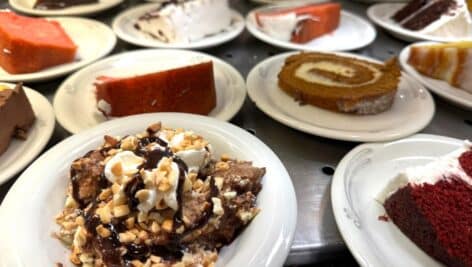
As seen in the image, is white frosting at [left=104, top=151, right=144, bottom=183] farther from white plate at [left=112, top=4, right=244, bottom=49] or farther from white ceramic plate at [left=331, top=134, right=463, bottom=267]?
white plate at [left=112, top=4, right=244, bottom=49]

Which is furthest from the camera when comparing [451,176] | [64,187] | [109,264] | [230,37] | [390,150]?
[230,37]

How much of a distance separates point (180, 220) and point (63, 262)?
19cm

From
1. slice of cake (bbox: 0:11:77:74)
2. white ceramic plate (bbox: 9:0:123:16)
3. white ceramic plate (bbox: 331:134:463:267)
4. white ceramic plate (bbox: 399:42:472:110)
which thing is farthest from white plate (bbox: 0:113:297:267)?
white ceramic plate (bbox: 9:0:123:16)

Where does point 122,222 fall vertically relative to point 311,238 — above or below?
above

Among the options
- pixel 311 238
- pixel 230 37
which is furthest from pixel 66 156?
pixel 230 37

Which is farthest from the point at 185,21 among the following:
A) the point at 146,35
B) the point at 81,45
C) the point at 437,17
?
the point at 437,17

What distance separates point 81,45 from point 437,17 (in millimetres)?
1344

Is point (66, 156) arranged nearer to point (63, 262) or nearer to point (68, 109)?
point (63, 262)

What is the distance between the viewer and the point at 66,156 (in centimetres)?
76

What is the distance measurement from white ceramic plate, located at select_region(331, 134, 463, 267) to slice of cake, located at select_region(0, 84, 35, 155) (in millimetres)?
713

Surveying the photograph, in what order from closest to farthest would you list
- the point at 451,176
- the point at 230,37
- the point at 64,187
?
the point at 64,187 → the point at 451,176 → the point at 230,37

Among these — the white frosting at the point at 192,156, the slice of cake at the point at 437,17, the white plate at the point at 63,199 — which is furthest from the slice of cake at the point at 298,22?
the white frosting at the point at 192,156

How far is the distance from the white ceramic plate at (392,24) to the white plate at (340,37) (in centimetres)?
5

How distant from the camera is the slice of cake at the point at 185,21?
58.1 inches
